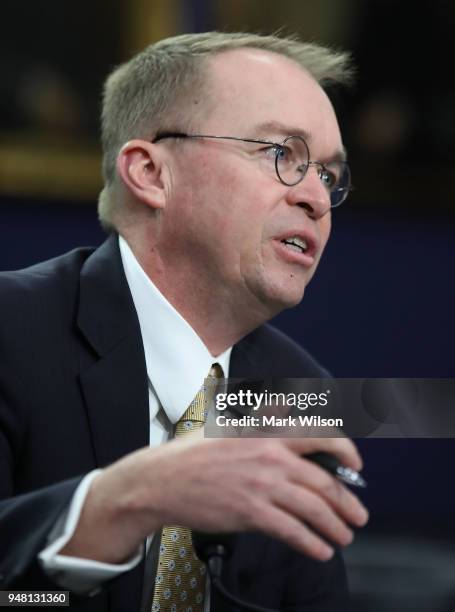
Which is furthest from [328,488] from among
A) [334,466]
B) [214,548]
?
[214,548]

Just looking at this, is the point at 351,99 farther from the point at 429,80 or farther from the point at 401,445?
the point at 401,445

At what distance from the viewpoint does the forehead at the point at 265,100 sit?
1.86 meters

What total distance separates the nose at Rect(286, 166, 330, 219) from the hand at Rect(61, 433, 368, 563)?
2.46ft

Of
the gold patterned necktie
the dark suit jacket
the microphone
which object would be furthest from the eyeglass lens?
the microphone

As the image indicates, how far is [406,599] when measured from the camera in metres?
1.65

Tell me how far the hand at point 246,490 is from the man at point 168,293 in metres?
0.09

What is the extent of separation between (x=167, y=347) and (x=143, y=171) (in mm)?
371

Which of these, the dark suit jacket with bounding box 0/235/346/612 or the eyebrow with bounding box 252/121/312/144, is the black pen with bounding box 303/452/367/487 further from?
the eyebrow with bounding box 252/121/312/144

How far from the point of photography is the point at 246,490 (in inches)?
43.6

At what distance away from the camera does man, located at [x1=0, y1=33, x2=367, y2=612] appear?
5.08ft

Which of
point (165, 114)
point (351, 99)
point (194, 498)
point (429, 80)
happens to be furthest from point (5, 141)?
point (194, 498)

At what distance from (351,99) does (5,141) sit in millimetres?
1317

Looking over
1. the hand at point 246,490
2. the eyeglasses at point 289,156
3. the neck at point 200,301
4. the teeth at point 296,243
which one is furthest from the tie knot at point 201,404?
the hand at point 246,490

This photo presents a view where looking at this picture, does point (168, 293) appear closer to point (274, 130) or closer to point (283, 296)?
point (283, 296)
